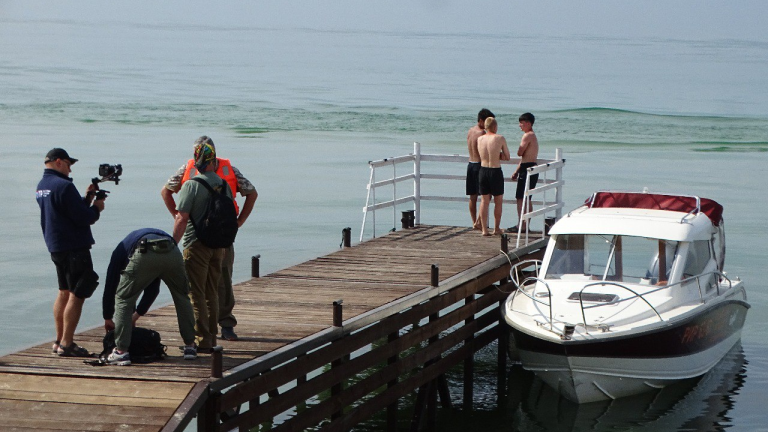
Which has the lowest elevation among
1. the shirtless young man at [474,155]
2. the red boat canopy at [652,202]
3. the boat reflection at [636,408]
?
the boat reflection at [636,408]

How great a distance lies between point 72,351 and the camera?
955 cm

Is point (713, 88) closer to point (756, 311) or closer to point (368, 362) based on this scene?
point (756, 311)

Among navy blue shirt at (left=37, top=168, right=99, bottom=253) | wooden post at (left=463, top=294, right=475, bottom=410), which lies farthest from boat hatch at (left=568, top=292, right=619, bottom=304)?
navy blue shirt at (left=37, top=168, right=99, bottom=253)

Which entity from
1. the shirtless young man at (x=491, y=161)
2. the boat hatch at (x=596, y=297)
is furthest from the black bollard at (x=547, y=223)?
the boat hatch at (x=596, y=297)

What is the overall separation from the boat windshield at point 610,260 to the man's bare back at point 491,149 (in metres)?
2.25

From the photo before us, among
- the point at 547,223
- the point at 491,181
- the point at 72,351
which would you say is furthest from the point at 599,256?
the point at 72,351

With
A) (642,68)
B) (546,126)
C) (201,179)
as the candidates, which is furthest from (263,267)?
(642,68)

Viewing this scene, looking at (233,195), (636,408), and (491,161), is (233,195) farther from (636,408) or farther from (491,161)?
(491,161)

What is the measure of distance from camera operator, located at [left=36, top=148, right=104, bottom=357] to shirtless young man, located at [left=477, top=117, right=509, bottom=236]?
7838 millimetres

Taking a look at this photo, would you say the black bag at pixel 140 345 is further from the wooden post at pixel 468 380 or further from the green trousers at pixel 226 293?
the wooden post at pixel 468 380

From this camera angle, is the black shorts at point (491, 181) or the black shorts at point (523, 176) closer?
the black shorts at point (491, 181)

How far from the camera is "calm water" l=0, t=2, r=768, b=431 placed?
53.6 feet

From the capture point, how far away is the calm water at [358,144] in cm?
1633

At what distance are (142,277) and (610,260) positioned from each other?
6.71 meters
